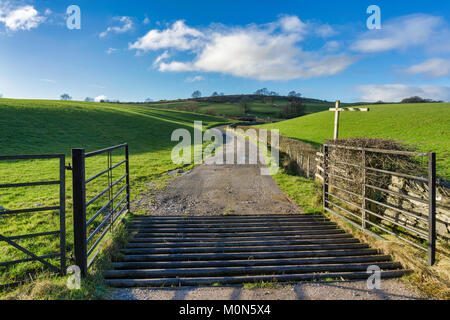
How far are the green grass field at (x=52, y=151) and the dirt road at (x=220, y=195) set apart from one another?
1.41 m

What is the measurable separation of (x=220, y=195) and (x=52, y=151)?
16082mm

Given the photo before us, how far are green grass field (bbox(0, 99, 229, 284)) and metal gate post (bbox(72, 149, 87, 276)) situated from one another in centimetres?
101

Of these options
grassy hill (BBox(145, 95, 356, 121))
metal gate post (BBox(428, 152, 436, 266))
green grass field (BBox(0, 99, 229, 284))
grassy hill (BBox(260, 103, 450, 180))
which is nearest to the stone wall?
metal gate post (BBox(428, 152, 436, 266))

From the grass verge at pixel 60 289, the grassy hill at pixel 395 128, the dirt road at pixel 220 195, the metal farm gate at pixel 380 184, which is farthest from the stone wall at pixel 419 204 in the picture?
the grassy hill at pixel 395 128

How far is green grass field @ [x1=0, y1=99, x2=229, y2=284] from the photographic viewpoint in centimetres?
542

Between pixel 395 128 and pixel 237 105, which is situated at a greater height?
pixel 237 105

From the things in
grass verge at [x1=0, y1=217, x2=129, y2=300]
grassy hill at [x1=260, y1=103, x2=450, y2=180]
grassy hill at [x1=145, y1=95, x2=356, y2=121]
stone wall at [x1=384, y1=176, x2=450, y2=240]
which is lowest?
grass verge at [x1=0, y1=217, x2=129, y2=300]

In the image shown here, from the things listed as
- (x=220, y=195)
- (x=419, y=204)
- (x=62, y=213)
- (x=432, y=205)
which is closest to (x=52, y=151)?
(x=220, y=195)

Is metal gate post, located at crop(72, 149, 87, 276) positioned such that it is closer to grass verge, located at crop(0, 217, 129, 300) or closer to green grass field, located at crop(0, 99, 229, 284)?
grass verge, located at crop(0, 217, 129, 300)

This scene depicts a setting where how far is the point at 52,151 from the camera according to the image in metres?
18.3

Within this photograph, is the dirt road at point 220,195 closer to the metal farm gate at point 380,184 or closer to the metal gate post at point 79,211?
the metal farm gate at point 380,184

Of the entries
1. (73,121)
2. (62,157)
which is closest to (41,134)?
(73,121)

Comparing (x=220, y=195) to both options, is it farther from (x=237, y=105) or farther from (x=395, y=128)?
(x=237, y=105)
